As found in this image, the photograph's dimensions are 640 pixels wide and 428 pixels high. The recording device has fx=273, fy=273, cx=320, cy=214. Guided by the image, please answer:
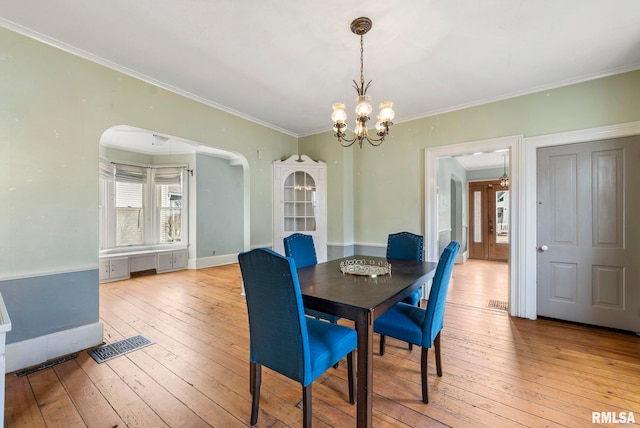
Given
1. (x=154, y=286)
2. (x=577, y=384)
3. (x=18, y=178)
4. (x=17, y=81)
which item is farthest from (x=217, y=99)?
(x=577, y=384)

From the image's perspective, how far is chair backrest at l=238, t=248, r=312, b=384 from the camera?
1.41 metres

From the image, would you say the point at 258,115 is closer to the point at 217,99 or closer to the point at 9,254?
the point at 217,99

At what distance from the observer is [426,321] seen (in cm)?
186

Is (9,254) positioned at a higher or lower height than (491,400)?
higher

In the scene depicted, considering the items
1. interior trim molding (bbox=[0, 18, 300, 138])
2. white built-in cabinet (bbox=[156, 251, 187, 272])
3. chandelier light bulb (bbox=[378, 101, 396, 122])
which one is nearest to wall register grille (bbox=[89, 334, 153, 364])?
interior trim molding (bbox=[0, 18, 300, 138])

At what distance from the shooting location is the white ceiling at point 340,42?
1.95 m

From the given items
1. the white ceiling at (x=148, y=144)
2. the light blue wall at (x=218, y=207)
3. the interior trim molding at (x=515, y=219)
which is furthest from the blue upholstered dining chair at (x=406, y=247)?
the light blue wall at (x=218, y=207)

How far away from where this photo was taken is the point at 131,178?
19.2 ft

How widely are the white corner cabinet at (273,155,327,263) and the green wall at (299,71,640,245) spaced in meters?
0.17

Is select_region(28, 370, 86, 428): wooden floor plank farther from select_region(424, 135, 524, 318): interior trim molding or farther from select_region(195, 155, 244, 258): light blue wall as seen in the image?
select_region(195, 155, 244, 258): light blue wall

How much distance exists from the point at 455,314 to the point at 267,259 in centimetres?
299

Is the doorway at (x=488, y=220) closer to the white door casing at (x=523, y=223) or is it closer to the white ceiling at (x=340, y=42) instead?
the white door casing at (x=523, y=223)

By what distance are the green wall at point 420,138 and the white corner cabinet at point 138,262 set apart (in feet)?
12.2

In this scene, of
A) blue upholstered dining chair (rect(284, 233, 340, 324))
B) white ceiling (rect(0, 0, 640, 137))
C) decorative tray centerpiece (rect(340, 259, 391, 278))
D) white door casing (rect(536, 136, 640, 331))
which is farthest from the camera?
white door casing (rect(536, 136, 640, 331))
